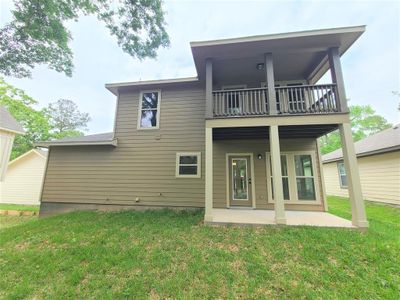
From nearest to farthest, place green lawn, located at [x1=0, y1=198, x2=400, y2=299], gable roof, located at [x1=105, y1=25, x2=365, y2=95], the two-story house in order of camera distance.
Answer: green lawn, located at [x1=0, y1=198, x2=400, y2=299] < gable roof, located at [x1=105, y1=25, x2=365, y2=95] < the two-story house

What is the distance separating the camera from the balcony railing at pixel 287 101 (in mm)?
5055

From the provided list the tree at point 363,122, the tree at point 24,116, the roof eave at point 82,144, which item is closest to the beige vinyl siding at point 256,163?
the roof eave at point 82,144

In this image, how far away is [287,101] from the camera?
520cm

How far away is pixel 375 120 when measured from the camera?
72.6 feet

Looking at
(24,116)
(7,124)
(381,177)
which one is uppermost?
(24,116)

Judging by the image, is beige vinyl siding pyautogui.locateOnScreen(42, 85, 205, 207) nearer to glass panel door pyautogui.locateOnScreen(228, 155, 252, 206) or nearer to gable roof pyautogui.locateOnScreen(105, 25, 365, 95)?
glass panel door pyautogui.locateOnScreen(228, 155, 252, 206)

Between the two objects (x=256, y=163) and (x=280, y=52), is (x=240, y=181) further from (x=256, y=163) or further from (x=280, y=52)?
(x=280, y=52)

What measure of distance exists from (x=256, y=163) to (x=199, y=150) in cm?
232

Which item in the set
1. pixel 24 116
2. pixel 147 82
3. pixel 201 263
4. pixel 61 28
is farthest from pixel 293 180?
pixel 24 116

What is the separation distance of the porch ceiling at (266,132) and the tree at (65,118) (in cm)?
2075

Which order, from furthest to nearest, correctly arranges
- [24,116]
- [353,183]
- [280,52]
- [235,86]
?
[24,116], [235,86], [280,52], [353,183]

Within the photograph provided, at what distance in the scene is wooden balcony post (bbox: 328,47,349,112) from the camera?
4.85 metres

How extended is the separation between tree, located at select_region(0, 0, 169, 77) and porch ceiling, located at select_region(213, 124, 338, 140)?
4.26 m

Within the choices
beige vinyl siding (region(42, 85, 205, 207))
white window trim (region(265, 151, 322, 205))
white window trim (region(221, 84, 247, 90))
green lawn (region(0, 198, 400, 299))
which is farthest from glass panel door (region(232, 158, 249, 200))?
white window trim (region(221, 84, 247, 90))
